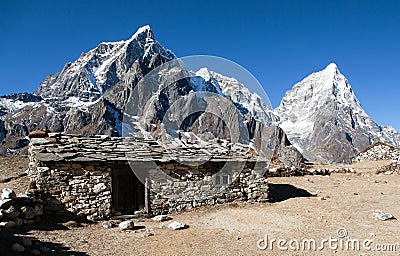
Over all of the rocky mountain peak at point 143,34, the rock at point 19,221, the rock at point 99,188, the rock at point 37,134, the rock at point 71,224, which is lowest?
the rock at point 71,224

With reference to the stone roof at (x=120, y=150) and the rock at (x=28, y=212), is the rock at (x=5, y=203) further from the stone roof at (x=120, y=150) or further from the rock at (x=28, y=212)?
the stone roof at (x=120, y=150)

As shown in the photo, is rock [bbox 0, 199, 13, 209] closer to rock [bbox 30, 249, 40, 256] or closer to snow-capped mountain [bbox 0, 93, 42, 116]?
rock [bbox 30, 249, 40, 256]

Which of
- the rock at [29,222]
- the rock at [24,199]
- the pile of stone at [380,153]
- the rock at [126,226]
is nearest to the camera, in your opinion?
the rock at [29,222]

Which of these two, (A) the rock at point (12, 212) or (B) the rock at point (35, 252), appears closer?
(B) the rock at point (35, 252)

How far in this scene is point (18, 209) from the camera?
9.53 metres

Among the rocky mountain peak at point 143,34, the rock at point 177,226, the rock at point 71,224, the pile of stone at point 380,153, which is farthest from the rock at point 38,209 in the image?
the rocky mountain peak at point 143,34

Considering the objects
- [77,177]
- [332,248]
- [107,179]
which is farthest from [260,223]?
[77,177]

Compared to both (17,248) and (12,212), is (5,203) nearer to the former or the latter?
(12,212)

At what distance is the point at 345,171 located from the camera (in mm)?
26391

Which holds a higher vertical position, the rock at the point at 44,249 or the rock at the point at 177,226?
the rock at the point at 44,249

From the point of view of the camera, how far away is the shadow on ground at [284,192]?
15.3 metres

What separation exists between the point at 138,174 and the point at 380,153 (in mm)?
31407

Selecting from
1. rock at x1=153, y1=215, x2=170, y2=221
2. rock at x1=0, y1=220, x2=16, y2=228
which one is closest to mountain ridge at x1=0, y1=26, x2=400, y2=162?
rock at x1=153, y1=215, x2=170, y2=221

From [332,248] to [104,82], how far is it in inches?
7156
